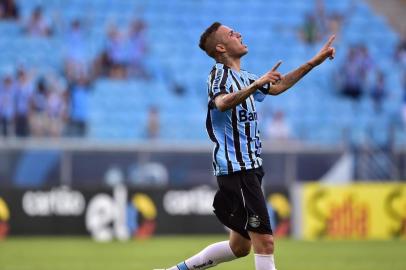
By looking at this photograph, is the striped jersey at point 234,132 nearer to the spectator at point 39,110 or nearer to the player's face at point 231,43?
the player's face at point 231,43

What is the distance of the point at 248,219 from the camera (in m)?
7.73

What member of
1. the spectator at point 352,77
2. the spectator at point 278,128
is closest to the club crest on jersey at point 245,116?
the spectator at point 278,128

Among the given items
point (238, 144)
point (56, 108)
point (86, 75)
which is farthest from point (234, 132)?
point (86, 75)

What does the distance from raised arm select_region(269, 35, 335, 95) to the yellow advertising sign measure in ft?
36.3

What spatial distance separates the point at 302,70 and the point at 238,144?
0.77 m

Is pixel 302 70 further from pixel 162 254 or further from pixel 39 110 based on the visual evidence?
pixel 39 110

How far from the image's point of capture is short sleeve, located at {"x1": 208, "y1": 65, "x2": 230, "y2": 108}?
24.8ft

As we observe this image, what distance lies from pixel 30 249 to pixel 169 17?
459 inches

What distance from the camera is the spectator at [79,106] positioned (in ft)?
66.2

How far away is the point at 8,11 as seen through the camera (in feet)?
77.4

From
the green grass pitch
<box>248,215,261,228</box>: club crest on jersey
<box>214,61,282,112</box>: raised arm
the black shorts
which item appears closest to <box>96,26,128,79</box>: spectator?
the green grass pitch

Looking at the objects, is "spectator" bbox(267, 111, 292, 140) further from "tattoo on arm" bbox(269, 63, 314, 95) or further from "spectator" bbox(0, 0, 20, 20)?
"tattoo on arm" bbox(269, 63, 314, 95)

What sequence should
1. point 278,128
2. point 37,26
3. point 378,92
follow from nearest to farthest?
1. point 278,128
2. point 37,26
3. point 378,92

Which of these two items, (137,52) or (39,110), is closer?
(39,110)
